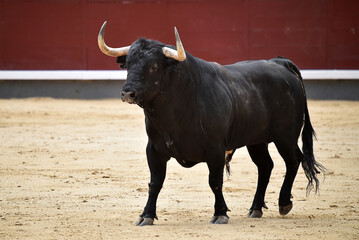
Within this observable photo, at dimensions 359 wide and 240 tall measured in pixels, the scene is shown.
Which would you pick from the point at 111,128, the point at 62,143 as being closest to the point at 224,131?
the point at 62,143

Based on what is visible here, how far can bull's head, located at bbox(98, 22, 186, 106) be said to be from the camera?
13.4 ft

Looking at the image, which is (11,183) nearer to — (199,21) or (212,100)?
(212,100)

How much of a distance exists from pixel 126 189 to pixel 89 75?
268 inches

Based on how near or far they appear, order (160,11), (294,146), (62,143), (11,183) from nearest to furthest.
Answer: (294,146) → (11,183) → (62,143) → (160,11)

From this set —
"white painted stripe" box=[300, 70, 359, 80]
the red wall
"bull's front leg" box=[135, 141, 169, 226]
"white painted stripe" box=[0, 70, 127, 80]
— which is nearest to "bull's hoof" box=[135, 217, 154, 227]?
"bull's front leg" box=[135, 141, 169, 226]

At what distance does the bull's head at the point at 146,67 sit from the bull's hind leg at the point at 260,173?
1.04 m

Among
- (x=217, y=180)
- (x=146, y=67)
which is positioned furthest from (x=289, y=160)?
(x=146, y=67)

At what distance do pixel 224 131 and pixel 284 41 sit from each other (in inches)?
322

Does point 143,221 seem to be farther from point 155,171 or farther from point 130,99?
point 130,99

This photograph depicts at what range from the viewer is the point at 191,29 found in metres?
12.3

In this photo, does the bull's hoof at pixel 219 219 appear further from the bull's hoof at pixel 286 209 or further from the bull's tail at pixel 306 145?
the bull's tail at pixel 306 145

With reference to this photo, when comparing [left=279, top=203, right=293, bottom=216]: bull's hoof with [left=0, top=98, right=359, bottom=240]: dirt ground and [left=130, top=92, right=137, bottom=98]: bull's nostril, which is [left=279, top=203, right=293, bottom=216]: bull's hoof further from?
[left=130, top=92, right=137, bottom=98]: bull's nostril

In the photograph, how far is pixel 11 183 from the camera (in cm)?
570

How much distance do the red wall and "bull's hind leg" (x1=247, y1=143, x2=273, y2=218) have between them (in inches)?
284
